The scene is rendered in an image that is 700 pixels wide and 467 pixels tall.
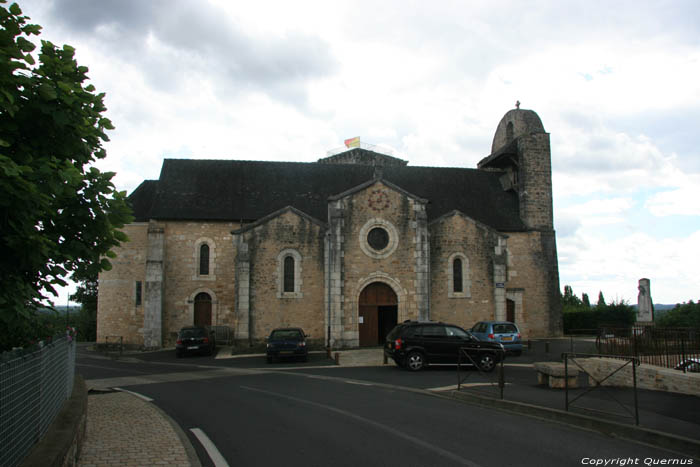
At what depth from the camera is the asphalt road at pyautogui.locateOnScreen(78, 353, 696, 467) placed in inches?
279

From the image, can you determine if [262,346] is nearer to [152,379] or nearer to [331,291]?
[331,291]

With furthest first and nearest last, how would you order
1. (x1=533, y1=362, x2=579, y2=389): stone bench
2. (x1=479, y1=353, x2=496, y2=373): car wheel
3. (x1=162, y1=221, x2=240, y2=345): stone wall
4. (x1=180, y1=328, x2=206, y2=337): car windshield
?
(x1=162, y1=221, x2=240, y2=345): stone wall < (x1=180, y1=328, x2=206, y2=337): car windshield < (x1=479, y1=353, x2=496, y2=373): car wheel < (x1=533, y1=362, x2=579, y2=389): stone bench

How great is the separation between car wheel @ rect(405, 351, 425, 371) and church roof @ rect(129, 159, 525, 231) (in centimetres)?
1305

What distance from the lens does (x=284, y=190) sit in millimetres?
30422

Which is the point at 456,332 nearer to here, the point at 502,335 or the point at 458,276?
the point at 502,335

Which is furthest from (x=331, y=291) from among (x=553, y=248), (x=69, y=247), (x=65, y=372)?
(x=69, y=247)

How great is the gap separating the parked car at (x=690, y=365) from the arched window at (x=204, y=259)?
2163cm

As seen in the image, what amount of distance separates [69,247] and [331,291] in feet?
60.0

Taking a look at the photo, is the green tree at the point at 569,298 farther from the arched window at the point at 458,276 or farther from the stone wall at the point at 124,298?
the stone wall at the point at 124,298

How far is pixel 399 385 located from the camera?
14.1 metres

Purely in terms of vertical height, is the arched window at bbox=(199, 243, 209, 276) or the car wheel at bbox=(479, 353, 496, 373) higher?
the arched window at bbox=(199, 243, 209, 276)

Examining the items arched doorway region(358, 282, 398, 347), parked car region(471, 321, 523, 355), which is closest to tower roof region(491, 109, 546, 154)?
arched doorway region(358, 282, 398, 347)

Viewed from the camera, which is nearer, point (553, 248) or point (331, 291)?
point (331, 291)

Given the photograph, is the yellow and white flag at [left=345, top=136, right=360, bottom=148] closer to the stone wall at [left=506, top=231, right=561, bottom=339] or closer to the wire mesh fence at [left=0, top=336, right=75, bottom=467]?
the stone wall at [left=506, top=231, right=561, bottom=339]
